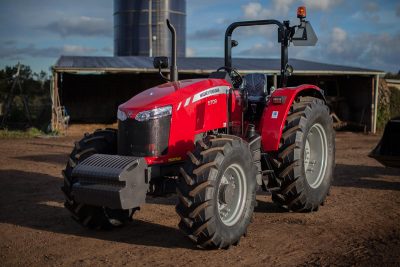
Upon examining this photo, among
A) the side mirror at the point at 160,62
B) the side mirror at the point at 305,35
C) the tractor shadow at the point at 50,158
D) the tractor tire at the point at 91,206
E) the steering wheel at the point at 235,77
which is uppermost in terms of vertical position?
the side mirror at the point at 305,35

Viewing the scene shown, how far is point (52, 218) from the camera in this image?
21.6ft

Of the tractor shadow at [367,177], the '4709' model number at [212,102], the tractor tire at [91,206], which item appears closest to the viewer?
the tractor tire at [91,206]

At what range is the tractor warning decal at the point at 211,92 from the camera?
5.58 metres

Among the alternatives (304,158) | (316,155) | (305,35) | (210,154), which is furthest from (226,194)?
(305,35)

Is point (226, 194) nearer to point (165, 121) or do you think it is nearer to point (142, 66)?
point (165, 121)

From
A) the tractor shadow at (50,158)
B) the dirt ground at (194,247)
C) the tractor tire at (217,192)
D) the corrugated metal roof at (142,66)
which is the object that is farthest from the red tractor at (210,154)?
the corrugated metal roof at (142,66)

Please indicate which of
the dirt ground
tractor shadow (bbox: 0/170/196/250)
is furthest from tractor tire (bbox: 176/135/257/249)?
tractor shadow (bbox: 0/170/196/250)

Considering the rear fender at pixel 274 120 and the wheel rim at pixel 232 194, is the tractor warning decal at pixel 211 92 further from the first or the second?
the wheel rim at pixel 232 194

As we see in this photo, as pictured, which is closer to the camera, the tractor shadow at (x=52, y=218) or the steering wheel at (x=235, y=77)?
the tractor shadow at (x=52, y=218)

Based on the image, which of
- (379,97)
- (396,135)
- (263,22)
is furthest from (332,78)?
(263,22)

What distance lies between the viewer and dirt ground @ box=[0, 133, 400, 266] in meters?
4.84

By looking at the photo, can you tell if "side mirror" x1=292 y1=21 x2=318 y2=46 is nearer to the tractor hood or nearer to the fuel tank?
the tractor hood

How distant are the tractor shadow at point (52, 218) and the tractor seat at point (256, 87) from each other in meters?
1.98

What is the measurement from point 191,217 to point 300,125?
219 cm
